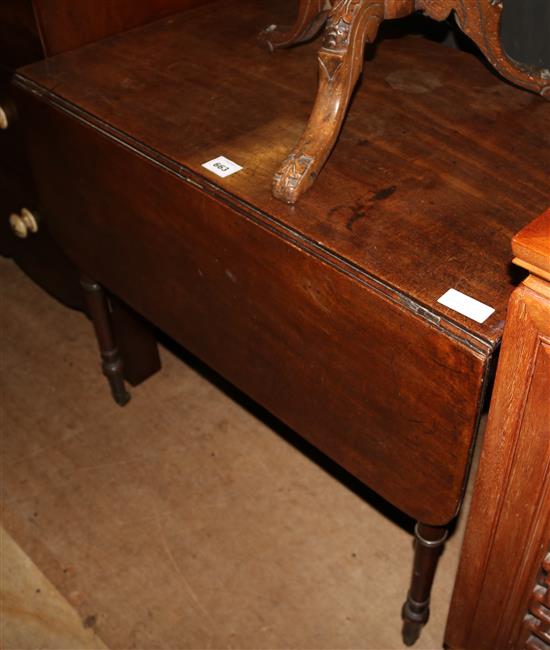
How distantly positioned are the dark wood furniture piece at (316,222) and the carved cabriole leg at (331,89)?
3cm

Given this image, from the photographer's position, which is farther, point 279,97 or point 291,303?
point 279,97

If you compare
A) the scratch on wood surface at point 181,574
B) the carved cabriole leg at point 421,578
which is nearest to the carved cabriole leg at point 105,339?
the scratch on wood surface at point 181,574

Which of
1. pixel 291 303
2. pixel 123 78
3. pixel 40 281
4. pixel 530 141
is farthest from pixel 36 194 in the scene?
pixel 530 141

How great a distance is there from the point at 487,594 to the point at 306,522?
578 mm

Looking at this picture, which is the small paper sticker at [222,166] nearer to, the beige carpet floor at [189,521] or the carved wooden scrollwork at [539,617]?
the carved wooden scrollwork at [539,617]

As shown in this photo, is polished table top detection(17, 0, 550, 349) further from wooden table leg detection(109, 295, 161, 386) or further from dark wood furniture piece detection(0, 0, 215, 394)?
wooden table leg detection(109, 295, 161, 386)

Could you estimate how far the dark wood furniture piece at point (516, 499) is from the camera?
0.81 m

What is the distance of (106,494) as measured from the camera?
176 cm

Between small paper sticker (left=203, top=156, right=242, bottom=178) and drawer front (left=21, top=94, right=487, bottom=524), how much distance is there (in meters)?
0.04

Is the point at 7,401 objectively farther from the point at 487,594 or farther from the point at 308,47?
the point at 487,594

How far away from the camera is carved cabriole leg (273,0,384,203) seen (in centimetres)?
113

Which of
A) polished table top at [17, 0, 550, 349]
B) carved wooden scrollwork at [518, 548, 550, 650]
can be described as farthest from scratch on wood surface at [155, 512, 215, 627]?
polished table top at [17, 0, 550, 349]

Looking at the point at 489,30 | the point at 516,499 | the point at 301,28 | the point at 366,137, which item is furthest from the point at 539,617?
the point at 301,28

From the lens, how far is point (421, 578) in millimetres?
1354
